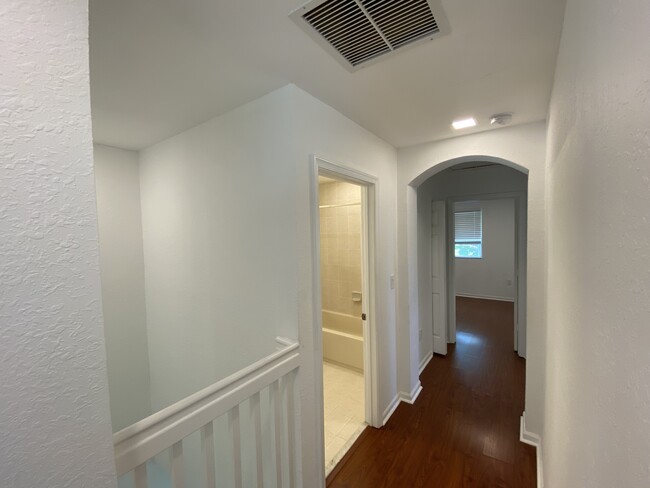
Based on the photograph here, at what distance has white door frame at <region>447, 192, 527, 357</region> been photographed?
3.30 meters

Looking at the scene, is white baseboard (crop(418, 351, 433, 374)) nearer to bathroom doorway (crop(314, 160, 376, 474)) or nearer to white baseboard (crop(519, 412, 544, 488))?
bathroom doorway (crop(314, 160, 376, 474))

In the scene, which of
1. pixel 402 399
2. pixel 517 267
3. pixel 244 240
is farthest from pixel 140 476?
pixel 517 267

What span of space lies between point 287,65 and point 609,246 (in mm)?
1353

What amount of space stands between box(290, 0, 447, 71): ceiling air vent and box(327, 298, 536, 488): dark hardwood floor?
2456 millimetres

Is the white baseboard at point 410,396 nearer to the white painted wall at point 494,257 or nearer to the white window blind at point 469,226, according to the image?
the white painted wall at point 494,257

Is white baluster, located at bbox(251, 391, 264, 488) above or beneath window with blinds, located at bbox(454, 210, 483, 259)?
beneath

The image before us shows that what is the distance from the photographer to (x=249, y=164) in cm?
170

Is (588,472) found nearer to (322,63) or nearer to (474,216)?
(322,63)

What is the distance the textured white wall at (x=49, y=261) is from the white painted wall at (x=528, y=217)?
2339 millimetres

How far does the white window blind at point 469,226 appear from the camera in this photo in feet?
21.8

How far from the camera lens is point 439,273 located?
3586 millimetres

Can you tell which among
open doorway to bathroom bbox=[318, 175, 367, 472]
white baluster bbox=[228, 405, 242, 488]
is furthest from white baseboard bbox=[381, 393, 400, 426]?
white baluster bbox=[228, 405, 242, 488]

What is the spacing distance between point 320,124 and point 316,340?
126cm

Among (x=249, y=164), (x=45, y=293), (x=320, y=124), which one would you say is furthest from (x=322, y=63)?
(x=45, y=293)
